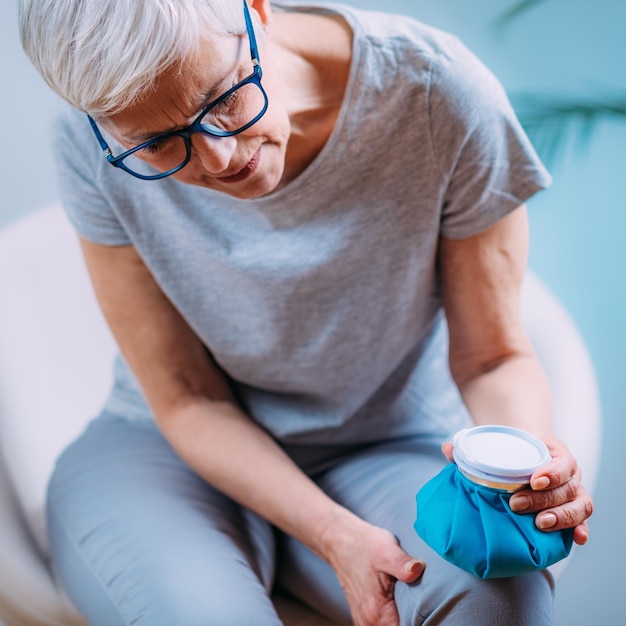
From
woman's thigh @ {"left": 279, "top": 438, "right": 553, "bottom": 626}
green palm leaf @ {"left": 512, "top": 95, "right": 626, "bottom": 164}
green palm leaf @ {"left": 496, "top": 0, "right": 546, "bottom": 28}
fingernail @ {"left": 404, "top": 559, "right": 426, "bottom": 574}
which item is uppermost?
green palm leaf @ {"left": 496, "top": 0, "right": 546, "bottom": 28}

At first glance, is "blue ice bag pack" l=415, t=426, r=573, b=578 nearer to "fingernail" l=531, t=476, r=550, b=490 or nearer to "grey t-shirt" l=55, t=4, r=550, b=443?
"fingernail" l=531, t=476, r=550, b=490

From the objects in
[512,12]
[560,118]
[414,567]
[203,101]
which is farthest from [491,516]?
[512,12]

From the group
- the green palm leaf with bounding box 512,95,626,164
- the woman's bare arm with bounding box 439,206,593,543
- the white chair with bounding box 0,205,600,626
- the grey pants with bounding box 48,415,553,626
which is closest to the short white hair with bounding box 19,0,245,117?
the woman's bare arm with bounding box 439,206,593,543

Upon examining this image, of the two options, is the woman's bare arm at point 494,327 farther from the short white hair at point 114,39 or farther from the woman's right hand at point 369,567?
the short white hair at point 114,39

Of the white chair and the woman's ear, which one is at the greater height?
the woman's ear

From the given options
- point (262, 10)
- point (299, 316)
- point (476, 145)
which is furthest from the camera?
point (299, 316)

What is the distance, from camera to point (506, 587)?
29.8 inches

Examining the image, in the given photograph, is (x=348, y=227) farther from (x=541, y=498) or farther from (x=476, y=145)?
(x=541, y=498)

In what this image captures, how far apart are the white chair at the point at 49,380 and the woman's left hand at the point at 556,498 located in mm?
298

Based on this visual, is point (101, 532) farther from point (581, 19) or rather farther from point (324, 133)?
point (581, 19)

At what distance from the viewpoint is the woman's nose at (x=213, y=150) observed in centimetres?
75

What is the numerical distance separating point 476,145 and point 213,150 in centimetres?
32

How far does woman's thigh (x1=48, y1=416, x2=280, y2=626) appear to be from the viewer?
2.89 ft

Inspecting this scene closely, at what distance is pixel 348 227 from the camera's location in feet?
3.11
